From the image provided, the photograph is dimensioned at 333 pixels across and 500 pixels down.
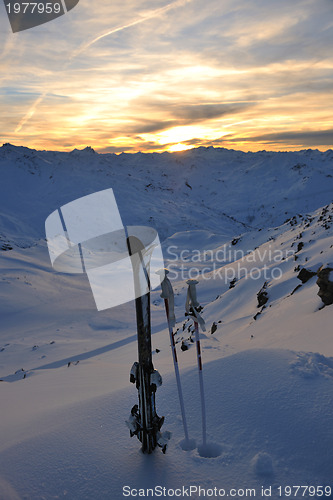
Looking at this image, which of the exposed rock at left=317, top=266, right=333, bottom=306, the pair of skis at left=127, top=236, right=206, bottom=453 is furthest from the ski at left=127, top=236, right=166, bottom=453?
the exposed rock at left=317, top=266, right=333, bottom=306

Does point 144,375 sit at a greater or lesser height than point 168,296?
lesser

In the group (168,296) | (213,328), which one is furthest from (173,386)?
(213,328)

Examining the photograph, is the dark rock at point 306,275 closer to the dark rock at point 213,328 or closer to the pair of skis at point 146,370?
the dark rock at point 213,328

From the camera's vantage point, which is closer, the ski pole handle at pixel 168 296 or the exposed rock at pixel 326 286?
the ski pole handle at pixel 168 296

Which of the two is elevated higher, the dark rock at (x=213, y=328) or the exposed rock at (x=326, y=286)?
the exposed rock at (x=326, y=286)

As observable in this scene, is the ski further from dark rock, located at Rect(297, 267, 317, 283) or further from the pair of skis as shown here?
dark rock, located at Rect(297, 267, 317, 283)

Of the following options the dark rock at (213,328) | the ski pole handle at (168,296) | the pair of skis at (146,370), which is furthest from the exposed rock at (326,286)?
the ski pole handle at (168,296)

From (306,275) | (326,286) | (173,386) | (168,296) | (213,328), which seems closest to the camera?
(168,296)

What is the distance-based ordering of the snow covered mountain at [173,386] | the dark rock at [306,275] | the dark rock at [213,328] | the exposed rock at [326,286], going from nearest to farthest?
the snow covered mountain at [173,386], the exposed rock at [326,286], the dark rock at [306,275], the dark rock at [213,328]

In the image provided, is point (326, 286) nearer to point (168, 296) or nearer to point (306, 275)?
point (306, 275)

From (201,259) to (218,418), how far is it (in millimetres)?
36358

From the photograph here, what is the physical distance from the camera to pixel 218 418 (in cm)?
325

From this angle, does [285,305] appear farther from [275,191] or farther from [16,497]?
[275,191]

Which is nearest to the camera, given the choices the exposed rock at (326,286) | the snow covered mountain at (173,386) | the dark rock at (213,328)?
the snow covered mountain at (173,386)
